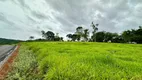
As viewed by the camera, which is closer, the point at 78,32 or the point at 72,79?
the point at 72,79

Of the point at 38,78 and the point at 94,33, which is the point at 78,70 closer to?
the point at 38,78

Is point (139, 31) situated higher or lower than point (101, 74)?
higher

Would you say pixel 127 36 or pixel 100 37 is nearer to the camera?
pixel 127 36

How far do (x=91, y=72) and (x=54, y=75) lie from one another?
1.39 metres

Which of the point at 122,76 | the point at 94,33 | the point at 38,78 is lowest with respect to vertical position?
the point at 38,78

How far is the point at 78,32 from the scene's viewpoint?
95812 millimetres

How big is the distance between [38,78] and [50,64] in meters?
0.85

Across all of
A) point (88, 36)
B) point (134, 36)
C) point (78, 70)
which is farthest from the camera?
point (88, 36)

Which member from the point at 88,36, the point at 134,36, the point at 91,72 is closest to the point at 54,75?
the point at 91,72

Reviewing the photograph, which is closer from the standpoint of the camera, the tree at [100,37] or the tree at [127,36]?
the tree at [127,36]

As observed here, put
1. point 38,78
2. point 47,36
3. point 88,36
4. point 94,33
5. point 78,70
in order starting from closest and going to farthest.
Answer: point 78,70 → point 38,78 → point 94,33 → point 88,36 → point 47,36

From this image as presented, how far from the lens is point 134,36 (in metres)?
68.8

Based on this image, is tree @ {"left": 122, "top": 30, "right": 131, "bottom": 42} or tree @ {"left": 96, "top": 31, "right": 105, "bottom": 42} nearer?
tree @ {"left": 122, "top": 30, "right": 131, "bottom": 42}

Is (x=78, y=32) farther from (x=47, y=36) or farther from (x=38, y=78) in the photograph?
(x=38, y=78)
